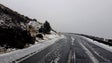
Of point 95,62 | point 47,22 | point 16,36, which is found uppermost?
point 47,22

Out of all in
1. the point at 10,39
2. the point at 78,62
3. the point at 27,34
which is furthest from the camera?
the point at 27,34

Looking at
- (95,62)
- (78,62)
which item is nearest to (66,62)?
(78,62)

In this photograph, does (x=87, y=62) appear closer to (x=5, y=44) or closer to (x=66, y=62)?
(x=66, y=62)

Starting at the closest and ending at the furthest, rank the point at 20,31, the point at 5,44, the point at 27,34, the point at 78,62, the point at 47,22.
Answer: the point at 78,62
the point at 5,44
the point at 20,31
the point at 27,34
the point at 47,22

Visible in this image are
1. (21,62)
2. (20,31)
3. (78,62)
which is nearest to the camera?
(21,62)

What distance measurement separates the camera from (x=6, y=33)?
22.7 m

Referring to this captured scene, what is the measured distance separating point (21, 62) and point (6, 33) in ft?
35.7

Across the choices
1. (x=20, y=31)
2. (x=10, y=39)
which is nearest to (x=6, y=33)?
(x=10, y=39)

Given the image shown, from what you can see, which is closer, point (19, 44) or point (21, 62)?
point (21, 62)

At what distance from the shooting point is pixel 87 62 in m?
14.1

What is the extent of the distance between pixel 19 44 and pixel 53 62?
9.75m

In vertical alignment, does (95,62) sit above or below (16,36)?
below

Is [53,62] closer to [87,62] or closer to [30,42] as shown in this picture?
[87,62]

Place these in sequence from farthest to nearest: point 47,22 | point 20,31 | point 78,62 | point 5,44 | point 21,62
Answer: point 47,22 → point 20,31 → point 5,44 → point 78,62 → point 21,62
